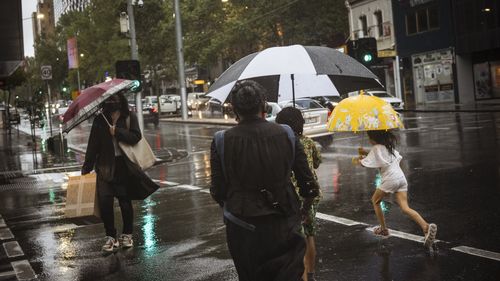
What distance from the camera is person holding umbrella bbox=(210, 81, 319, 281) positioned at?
371 centimetres

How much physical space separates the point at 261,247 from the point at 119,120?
407 cm

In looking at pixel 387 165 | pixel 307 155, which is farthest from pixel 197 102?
pixel 307 155

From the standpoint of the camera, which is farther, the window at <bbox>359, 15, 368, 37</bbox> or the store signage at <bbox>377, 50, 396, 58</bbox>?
the window at <bbox>359, 15, 368, 37</bbox>

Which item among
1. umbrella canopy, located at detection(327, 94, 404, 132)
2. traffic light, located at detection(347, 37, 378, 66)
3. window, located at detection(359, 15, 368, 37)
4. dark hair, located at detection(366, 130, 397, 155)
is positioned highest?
window, located at detection(359, 15, 368, 37)

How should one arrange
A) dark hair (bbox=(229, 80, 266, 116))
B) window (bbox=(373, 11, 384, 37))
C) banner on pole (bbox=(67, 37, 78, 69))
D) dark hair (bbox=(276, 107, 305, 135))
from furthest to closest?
banner on pole (bbox=(67, 37, 78, 69)) < window (bbox=(373, 11, 384, 37)) < dark hair (bbox=(276, 107, 305, 135)) < dark hair (bbox=(229, 80, 266, 116))

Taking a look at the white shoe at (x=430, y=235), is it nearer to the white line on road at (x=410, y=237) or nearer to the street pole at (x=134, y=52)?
the white line on road at (x=410, y=237)

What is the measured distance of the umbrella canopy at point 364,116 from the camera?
21.2 ft

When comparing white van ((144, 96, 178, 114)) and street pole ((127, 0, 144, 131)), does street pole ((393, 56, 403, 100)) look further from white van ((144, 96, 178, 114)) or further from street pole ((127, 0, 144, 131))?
street pole ((127, 0, 144, 131))

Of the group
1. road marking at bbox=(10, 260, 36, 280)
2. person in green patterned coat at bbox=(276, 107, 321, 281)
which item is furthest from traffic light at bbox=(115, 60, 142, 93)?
person in green patterned coat at bbox=(276, 107, 321, 281)

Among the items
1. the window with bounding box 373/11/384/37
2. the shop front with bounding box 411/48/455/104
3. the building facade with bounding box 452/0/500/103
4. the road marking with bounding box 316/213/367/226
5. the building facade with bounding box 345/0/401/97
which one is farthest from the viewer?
the window with bounding box 373/11/384/37

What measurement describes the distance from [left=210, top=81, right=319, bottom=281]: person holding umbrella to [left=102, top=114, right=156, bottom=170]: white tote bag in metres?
3.63

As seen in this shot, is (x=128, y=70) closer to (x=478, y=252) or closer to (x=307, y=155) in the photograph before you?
(x=478, y=252)

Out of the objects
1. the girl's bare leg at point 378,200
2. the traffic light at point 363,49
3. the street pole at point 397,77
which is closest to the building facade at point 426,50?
the street pole at point 397,77

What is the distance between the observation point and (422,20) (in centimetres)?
4097
